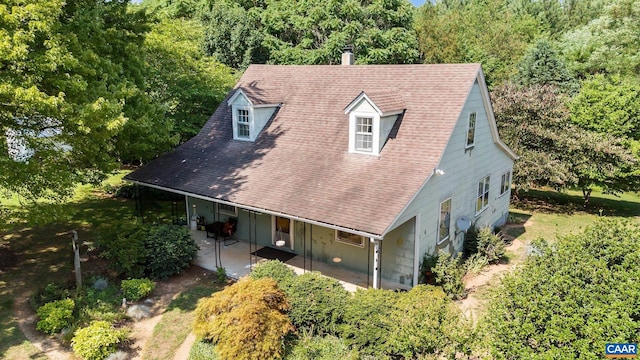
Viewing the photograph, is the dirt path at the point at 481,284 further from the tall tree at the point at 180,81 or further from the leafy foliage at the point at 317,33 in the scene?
the leafy foliage at the point at 317,33

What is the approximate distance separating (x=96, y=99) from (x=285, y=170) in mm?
6592

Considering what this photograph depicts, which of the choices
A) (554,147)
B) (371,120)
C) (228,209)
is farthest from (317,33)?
(371,120)

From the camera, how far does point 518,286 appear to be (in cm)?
757

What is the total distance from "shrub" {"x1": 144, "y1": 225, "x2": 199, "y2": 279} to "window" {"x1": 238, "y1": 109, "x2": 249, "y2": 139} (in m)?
5.54

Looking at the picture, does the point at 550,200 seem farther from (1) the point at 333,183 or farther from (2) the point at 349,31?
(1) the point at 333,183

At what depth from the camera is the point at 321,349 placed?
10.5 meters

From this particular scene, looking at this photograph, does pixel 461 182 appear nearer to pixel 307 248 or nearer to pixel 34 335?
pixel 307 248

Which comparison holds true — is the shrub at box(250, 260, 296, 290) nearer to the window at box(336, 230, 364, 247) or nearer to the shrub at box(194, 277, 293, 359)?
the shrub at box(194, 277, 293, 359)

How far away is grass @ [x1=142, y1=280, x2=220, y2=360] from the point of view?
10930mm

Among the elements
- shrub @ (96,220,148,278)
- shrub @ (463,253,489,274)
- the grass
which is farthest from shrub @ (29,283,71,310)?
shrub @ (463,253,489,274)

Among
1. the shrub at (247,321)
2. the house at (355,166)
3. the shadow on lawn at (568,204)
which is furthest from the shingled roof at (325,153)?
the shadow on lawn at (568,204)

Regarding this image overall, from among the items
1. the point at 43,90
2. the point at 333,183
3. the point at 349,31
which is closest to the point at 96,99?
the point at 43,90

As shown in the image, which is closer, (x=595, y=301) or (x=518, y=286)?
(x=595, y=301)

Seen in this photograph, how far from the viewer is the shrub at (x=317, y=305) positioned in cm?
1110
